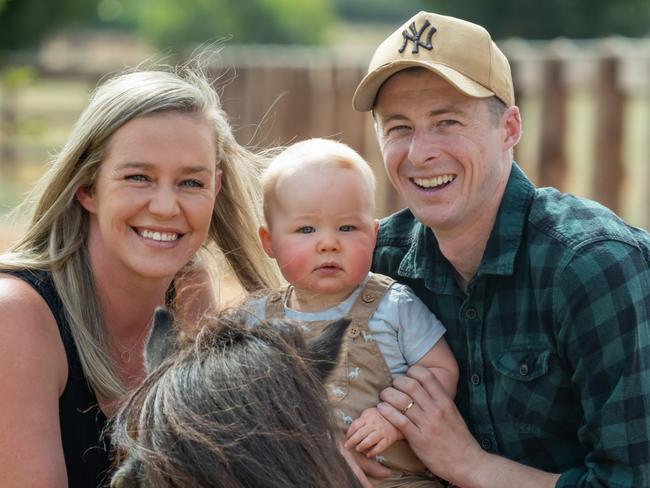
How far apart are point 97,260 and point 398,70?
1098 millimetres

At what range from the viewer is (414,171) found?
329 centimetres

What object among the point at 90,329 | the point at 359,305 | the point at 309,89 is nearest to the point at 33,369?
the point at 90,329

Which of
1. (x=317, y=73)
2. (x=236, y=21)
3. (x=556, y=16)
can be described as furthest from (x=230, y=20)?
(x=317, y=73)

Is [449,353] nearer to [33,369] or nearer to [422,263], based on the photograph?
[422,263]

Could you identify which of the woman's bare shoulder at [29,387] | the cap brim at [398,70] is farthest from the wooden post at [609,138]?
the woman's bare shoulder at [29,387]

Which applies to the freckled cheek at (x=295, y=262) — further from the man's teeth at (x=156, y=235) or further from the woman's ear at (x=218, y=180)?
the woman's ear at (x=218, y=180)

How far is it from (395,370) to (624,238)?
0.74 m

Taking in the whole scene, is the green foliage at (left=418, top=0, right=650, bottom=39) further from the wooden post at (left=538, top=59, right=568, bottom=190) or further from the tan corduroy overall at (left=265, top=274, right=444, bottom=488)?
the tan corduroy overall at (left=265, top=274, right=444, bottom=488)

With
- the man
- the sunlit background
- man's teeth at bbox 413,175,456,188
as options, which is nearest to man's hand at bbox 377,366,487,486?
the man

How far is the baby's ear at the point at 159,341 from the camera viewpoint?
2.54m

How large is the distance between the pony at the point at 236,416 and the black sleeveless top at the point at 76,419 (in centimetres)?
92

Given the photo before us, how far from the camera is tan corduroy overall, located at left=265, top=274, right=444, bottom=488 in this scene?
124 inches

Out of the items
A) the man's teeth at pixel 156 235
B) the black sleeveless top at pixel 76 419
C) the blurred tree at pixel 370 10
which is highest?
the man's teeth at pixel 156 235

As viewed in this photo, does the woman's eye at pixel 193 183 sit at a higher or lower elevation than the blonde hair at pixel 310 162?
lower
